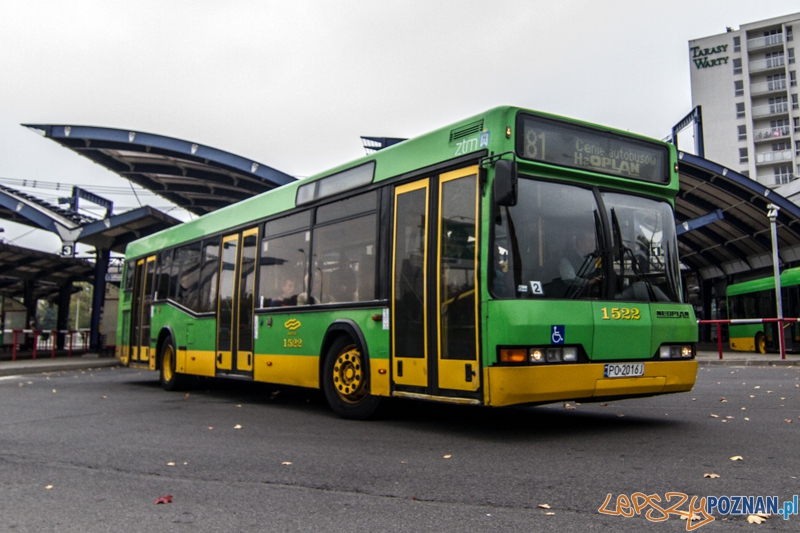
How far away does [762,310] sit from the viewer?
1021 inches

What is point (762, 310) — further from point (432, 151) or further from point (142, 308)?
point (432, 151)

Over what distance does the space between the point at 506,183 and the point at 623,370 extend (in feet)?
7.01

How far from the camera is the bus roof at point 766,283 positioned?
23.9m

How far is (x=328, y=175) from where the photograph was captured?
31.5 ft

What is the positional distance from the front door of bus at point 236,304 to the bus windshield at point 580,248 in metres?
5.28

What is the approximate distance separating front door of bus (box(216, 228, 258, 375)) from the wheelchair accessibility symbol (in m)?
5.53

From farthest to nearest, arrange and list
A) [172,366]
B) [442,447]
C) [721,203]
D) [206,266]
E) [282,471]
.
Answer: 1. [721,203]
2. [172,366]
3. [206,266]
4. [442,447]
5. [282,471]

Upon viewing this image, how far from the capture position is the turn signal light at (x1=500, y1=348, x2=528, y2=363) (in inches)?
256

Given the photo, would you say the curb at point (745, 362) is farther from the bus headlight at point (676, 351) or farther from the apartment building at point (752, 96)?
the apartment building at point (752, 96)

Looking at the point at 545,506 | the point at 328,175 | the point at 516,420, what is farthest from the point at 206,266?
the point at 545,506

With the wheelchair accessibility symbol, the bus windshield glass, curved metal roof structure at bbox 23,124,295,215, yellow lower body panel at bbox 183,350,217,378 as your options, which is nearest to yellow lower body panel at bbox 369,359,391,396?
the wheelchair accessibility symbol

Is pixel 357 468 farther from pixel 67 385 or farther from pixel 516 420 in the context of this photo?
pixel 67 385

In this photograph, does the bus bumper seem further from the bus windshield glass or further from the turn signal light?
the bus windshield glass

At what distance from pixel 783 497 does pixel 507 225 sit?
3169 mm
